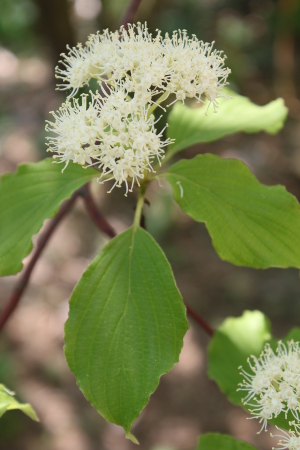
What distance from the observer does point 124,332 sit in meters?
0.86

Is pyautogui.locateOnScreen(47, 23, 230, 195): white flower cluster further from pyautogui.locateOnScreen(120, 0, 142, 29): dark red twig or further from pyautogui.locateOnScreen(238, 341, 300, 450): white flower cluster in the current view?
pyautogui.locateOnScreen(238, 341, 300, 450): white flower cluster

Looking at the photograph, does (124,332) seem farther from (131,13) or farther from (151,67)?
(131,13)

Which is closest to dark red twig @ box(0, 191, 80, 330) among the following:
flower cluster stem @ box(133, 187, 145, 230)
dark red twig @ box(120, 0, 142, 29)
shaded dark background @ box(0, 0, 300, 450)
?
flower cluster stem @ box(133, 187, 145, 230)

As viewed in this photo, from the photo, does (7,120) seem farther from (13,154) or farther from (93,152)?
(93,152)

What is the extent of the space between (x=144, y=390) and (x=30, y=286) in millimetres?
2614

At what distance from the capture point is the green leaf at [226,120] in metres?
1.30

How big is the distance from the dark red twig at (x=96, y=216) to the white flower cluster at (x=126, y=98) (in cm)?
28

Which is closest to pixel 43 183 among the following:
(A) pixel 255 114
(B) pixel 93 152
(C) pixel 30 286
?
(B) pixel 93 152

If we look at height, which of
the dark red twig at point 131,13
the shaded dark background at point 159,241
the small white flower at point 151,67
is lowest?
the shaded dark background at point 159,241

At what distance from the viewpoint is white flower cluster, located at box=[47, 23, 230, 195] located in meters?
0.87

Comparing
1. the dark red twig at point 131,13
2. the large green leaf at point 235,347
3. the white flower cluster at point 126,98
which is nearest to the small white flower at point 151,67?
the white flower cluster at point 126,98

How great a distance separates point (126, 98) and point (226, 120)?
0.47 metres

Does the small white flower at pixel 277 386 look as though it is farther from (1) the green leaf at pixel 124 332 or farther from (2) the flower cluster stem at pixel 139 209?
(2) the flower cluster stem at pixel 139 209

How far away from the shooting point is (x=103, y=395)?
0.84 meters
